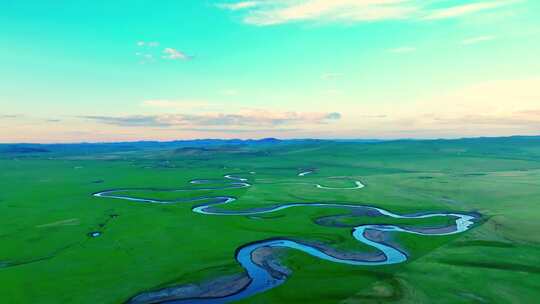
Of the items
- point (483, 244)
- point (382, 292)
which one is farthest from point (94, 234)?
point (483, 244)

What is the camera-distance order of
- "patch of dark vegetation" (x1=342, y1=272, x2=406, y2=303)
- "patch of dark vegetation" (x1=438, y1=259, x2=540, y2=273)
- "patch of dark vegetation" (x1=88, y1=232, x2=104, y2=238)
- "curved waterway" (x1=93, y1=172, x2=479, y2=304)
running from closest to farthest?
"patch of dark vegetation" (x1=342, y1=272, x2=406, y2=303) < "curved waterway" (x1=93, y1=172, x2=479, y2=304) < "patch of dark vegetation" (x1=438, y1=259, x2=540, y2=273) < "patch of dark vegetation" (x1=88, y1=232, x2=104, y2=238)

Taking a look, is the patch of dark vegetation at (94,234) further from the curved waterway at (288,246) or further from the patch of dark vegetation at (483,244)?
the patch of dark vegetation at (483,244)

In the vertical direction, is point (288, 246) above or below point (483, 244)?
below

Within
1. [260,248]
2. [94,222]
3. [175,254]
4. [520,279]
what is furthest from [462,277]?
[94,222]

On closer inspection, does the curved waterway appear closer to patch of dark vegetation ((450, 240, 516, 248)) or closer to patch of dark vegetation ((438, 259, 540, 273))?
patch of dark vegetation ((438, 259, 540, 273))

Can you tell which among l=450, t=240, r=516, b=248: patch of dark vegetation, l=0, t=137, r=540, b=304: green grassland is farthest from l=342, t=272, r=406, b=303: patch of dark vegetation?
l=450, t=240, r=516, b=248: patch of dark vegetation

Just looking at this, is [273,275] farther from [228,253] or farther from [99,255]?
[99,255]

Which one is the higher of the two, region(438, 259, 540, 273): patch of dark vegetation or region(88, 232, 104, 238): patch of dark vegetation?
region(88, 232, 104, 238): patch of dark vegetation

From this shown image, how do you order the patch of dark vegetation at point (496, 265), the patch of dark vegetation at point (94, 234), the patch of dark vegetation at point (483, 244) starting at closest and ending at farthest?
the patch of dark vegetation at point (496, 265) < the patch of dark vegetation at point (483, 244) < the patch of dark vegetation at point (94, 234)

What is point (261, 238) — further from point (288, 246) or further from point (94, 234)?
point (94, 234)

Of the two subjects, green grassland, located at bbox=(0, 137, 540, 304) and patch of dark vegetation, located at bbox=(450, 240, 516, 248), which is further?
patch of dark vegetation, located at bbox=(450, 240, 516, 248)

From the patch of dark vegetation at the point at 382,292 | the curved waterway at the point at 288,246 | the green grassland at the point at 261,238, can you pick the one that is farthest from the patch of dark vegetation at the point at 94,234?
the patch of dark vegetation at the point at 382,292
